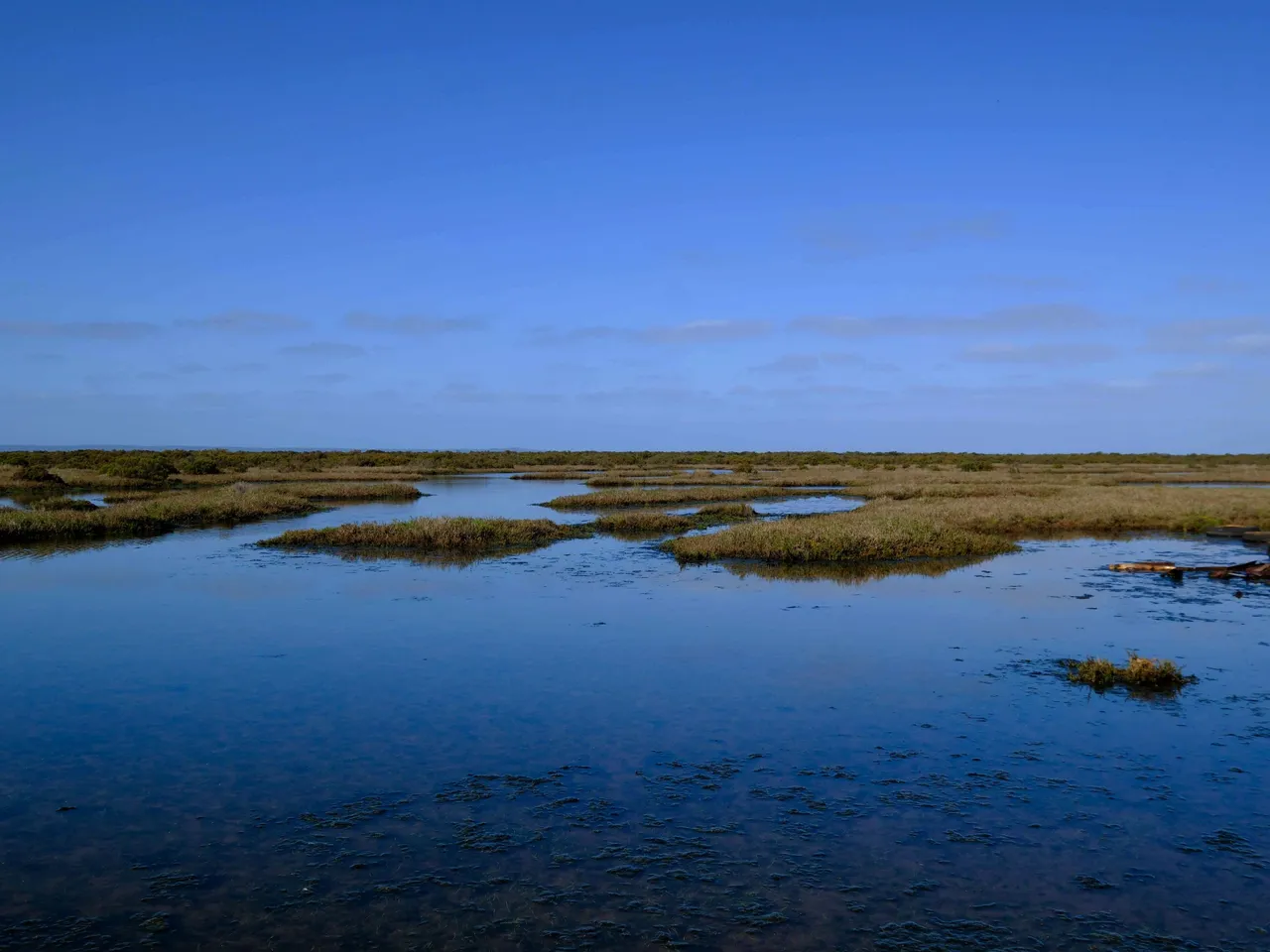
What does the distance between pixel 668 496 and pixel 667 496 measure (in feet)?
0.37

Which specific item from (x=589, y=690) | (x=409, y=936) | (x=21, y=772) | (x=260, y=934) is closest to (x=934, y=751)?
(x=589, y=690)

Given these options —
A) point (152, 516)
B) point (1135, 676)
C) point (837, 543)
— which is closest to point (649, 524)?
point (837, 543)

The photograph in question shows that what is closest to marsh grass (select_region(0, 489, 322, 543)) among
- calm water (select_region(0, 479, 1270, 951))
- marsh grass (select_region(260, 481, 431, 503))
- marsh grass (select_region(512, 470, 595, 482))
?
marsh grass (select_region(260, 481, 431, 503))

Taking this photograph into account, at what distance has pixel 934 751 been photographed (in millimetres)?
12320

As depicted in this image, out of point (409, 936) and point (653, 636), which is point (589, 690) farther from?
point (409, 936)

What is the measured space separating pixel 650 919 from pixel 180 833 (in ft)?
17.5

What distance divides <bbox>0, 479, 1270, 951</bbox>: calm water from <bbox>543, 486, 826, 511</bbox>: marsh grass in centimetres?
2776

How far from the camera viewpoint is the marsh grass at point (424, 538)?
32781 millimetres

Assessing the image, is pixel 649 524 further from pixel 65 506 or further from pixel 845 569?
pixel 65 506

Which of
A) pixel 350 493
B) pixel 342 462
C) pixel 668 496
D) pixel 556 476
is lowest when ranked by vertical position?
pixel 350 493

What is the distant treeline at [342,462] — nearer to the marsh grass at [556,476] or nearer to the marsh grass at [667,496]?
the marsh grass at [556,476]

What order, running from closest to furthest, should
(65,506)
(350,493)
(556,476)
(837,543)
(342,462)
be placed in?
1. (837,543)
2. (65,506)
3. (350,493)
4. (556,476)
5. (342,462)

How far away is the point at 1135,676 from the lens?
1535cm

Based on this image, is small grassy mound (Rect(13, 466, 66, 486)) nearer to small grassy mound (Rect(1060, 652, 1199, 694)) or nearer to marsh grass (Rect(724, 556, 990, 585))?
marsh grass (Rect(724, 556, 990, 585))
